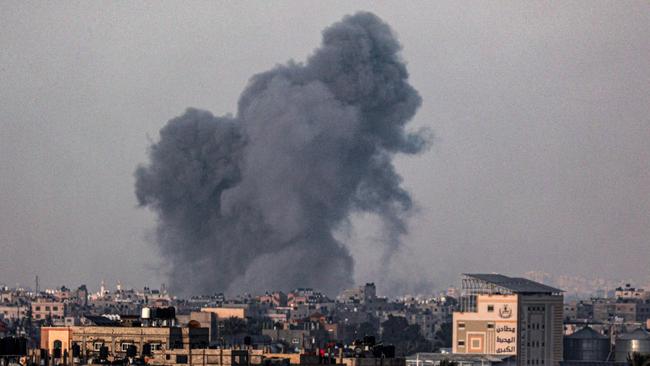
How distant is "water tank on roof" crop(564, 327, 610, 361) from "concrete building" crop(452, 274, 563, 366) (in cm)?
408

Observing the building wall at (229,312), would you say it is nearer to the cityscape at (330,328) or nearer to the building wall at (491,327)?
the cityscape at (330,328)

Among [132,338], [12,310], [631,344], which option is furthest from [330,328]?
[132,338]

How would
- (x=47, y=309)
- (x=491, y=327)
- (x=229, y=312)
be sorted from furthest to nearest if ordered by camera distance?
(x=47, y=309), (x=229, y=312), (x=491, y=327)

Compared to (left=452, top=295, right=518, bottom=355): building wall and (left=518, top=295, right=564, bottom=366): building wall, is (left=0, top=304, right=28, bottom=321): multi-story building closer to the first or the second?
(left=452, top=295, right=518, bottom=355): building wall

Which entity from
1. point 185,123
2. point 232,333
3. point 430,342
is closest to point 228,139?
point 185,123

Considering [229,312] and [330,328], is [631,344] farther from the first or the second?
[229,312]

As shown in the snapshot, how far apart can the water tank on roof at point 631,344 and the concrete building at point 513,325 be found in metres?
4.39

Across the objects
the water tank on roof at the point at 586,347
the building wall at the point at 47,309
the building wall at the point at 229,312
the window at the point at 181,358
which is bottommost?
the window at the point at 181,358

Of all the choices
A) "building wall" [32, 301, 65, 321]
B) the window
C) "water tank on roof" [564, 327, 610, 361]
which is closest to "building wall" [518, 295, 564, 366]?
"water tank on roof" [564, 327, 610, 361]

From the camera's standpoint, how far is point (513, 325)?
88.2 m

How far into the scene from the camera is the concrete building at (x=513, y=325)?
88062 mm

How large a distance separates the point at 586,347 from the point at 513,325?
30.8ft

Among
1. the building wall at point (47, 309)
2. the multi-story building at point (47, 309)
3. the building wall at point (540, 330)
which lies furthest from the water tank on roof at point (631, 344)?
the building wall at point (47, 309)

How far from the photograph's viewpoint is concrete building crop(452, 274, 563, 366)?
289ft
